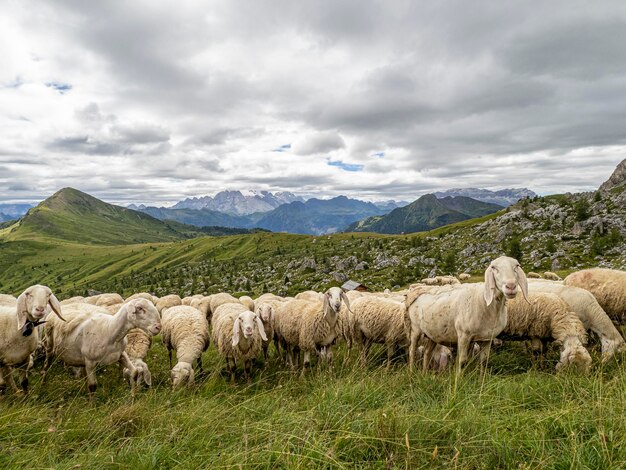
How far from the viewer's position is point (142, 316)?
968 cm

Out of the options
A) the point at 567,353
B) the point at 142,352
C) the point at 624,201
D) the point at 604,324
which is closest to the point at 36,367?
the point at 142,352

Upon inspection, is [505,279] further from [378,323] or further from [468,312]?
[378,323]

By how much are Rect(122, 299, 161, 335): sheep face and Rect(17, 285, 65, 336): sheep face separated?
158 cm

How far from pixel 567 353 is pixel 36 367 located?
660 inches

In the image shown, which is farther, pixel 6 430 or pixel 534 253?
pixel 534 253

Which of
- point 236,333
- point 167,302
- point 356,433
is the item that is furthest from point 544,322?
point 167,302

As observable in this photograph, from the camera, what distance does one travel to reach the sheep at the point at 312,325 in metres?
11.9

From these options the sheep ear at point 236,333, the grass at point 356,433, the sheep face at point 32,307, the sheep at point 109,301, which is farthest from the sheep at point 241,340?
the sheep at point 109,301

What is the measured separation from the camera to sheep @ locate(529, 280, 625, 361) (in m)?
9.74

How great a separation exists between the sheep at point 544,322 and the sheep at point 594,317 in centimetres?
70

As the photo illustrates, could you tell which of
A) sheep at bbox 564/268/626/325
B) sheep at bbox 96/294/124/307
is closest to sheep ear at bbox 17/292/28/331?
sheep at bbox 96/294/124/307

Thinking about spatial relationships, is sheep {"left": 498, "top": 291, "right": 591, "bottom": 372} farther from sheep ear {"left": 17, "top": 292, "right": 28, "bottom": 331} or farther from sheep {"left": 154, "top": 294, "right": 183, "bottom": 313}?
sheep {"left": 154, "top": 294, "right": 183, "bottom": 313}

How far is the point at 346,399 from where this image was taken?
5.80m

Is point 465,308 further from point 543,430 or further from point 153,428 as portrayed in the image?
point 153,428
